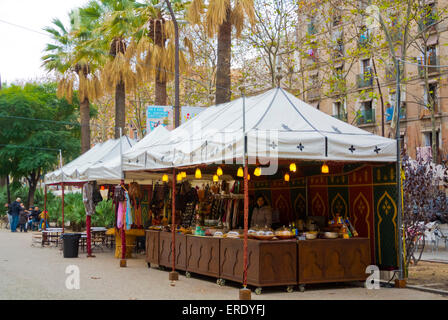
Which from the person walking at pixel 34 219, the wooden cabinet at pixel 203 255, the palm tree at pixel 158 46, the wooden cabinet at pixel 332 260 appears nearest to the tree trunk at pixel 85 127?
the person walking at pixel 34 219

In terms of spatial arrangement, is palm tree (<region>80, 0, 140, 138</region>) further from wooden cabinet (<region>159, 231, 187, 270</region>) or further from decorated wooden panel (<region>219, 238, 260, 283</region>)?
decorated wooden panel (<region>219, 238, 260, 283</region>)

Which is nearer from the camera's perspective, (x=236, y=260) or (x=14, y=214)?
(x=236, y=260)

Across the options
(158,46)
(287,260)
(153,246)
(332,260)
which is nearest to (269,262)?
(287,260)

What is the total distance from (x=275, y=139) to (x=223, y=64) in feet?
28.5

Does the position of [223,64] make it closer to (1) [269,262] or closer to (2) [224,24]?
(2) [224,24]

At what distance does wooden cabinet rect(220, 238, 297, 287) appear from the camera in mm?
10695

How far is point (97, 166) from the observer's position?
55.3ft

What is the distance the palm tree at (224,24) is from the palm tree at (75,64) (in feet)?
37.0

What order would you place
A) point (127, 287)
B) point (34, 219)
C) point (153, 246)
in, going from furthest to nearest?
point (34, 219) → point (153, 246) → point (127, 287)

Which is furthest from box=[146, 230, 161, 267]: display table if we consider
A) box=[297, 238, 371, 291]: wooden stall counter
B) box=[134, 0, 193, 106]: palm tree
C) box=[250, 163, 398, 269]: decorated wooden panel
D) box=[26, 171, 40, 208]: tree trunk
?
box=[26, 171, 40, 208]: tree trunk

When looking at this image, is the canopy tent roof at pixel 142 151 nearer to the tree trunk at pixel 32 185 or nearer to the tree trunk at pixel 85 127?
the tree trunk at pixel 85 127

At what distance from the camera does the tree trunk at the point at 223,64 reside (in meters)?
18.5
